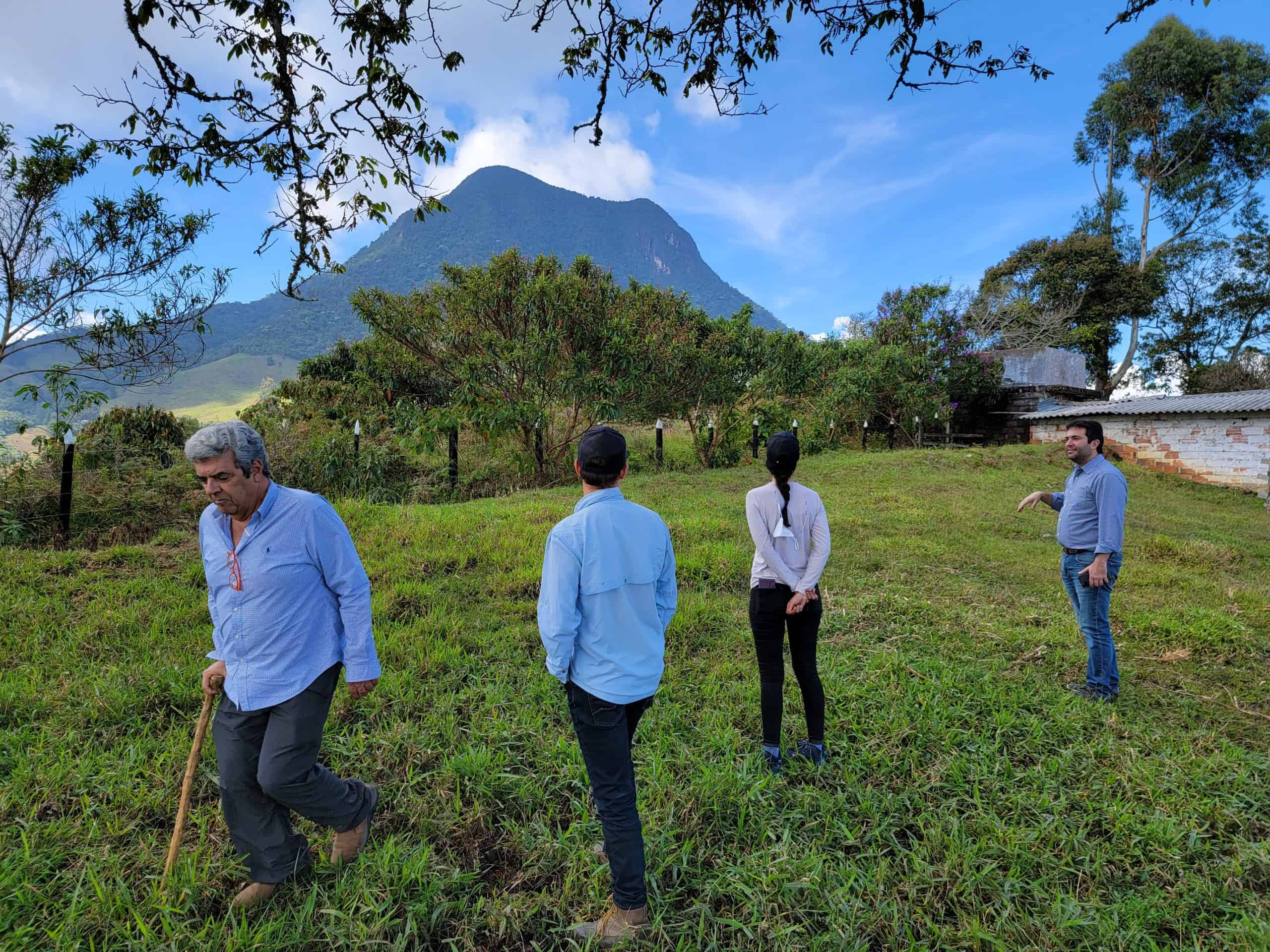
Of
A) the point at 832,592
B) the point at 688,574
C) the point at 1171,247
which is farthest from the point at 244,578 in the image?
the point at 1171,247

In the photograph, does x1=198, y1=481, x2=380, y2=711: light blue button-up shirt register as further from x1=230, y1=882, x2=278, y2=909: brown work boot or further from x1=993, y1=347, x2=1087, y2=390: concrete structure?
x1=993, y1=347, x2=1087, y2=390: concrete structure

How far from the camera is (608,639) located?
1781mm

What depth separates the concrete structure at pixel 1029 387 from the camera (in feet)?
65.4

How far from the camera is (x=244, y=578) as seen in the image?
1874mm

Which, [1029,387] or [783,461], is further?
[1029,387]

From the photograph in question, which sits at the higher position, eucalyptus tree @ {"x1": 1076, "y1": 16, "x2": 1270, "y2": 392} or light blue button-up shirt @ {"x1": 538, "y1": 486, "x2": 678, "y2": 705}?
eucalyptus tree @ {"x1": 1076, "y1": 16, "x2": 1270, "y2": 392}

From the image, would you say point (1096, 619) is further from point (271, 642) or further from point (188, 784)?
point (188, 784)

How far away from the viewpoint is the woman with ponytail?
2.58m

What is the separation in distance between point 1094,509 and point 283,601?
4.20 metres

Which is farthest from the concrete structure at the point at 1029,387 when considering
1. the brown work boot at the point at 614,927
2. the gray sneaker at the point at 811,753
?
the brown work boot at the point at 614,927

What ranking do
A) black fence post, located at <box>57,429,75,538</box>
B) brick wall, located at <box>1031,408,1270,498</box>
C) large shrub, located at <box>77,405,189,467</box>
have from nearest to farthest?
black fence post, located at <box>57,429,75,538</box> → large shrub, located at <box>77,405,189,467</box> → brick wall, located at <box>1031,408,1270,498</box>

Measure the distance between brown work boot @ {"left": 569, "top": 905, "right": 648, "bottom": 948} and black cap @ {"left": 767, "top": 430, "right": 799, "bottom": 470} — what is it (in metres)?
1.75

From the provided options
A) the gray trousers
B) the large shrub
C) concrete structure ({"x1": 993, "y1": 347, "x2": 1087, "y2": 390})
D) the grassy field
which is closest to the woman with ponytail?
the grassy field

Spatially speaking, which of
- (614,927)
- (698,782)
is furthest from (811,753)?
(614,927)
